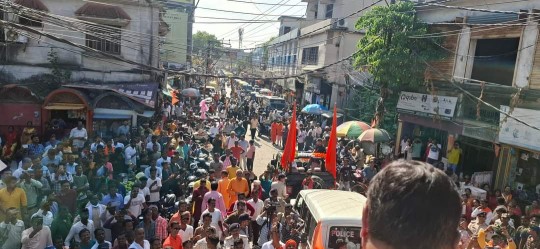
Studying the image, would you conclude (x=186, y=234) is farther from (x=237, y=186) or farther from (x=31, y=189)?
(x=31, y=189)

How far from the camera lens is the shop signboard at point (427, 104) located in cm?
1593

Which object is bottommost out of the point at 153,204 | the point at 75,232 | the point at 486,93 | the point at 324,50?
the point at 153,204

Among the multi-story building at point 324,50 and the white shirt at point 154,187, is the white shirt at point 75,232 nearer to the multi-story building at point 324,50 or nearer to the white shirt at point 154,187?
the white shirt at point 154,187

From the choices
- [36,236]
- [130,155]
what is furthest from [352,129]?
[36,236]

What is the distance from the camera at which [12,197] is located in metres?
8.10

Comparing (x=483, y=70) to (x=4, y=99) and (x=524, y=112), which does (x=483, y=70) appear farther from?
(x=4, y=99)

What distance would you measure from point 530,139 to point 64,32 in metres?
15.4

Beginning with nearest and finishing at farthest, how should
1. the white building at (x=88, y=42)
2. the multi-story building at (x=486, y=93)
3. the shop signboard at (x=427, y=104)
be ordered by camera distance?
the multi-story building at (x=486, y=93), the white building at (x=88, y=42), the shop signboard at (x=427, y=104)

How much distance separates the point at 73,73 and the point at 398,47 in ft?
38.0

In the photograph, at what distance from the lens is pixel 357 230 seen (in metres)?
6.77

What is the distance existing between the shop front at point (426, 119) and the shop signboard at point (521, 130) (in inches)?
84.5

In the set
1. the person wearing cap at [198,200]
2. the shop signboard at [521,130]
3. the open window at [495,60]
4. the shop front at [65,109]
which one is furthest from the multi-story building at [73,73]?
the shop signboard at [521,130]

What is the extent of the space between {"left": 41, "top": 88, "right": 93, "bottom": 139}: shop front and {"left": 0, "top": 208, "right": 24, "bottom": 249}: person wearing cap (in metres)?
8.28

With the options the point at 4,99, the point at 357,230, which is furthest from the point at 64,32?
the point at 357,230
